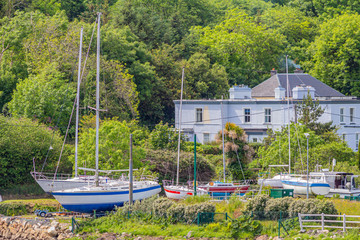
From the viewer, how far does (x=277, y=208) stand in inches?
1345

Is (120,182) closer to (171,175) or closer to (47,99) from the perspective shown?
(171,175)

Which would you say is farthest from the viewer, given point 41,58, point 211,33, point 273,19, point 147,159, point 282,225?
point 273,19

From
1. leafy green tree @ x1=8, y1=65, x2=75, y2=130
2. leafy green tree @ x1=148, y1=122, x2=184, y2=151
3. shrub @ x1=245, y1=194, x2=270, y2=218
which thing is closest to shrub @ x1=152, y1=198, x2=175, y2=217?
shrub @ x1=245, y1=194, x2=270, y2=218

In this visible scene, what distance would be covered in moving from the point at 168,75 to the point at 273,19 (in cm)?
3219

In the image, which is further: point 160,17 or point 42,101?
point 160,17

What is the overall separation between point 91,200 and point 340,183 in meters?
18.1

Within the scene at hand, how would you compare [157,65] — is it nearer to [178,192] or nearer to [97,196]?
[178,192]

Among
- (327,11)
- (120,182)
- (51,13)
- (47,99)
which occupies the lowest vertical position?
(120,182)

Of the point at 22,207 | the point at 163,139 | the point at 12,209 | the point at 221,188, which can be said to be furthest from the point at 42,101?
the point at 221,188

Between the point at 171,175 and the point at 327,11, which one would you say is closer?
the point at 171,175

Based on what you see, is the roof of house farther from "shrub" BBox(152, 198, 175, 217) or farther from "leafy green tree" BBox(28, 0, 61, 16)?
"shrub" BBox(152, 198, 175, 217)

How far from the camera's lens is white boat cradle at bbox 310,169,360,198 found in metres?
43.4

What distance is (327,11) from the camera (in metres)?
97.5

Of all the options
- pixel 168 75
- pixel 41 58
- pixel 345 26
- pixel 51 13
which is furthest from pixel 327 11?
pixel 41 58
